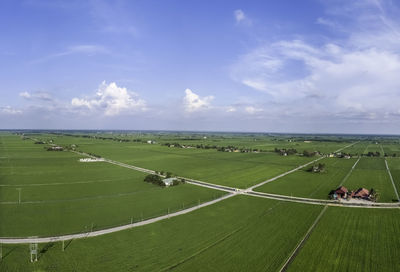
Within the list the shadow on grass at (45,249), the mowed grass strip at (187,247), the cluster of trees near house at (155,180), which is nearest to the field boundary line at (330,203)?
the mowed grass strip at (187,247)

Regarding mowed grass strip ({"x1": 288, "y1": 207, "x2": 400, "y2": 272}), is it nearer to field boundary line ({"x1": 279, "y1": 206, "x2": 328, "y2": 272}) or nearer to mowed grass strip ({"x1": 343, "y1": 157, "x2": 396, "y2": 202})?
field boundary line ({"x1": 279, "y1": 206, "x2": 328, "y2": 272})

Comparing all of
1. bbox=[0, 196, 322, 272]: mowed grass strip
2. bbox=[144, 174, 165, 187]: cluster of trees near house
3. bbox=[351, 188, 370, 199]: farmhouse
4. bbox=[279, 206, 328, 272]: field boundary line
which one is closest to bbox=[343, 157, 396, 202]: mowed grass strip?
bbox=[351, 188, 370, 199]: farmhouse

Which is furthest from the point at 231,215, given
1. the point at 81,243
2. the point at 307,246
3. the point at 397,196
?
the point at 397,196

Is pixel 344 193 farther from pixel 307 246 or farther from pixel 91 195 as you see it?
pixel 91 195

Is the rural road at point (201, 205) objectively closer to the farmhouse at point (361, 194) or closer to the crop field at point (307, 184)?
the farmhouse at point (361, 194)

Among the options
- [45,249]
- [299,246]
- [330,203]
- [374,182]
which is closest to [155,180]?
[45,249]

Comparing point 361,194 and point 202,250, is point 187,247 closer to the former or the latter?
point 202,250
